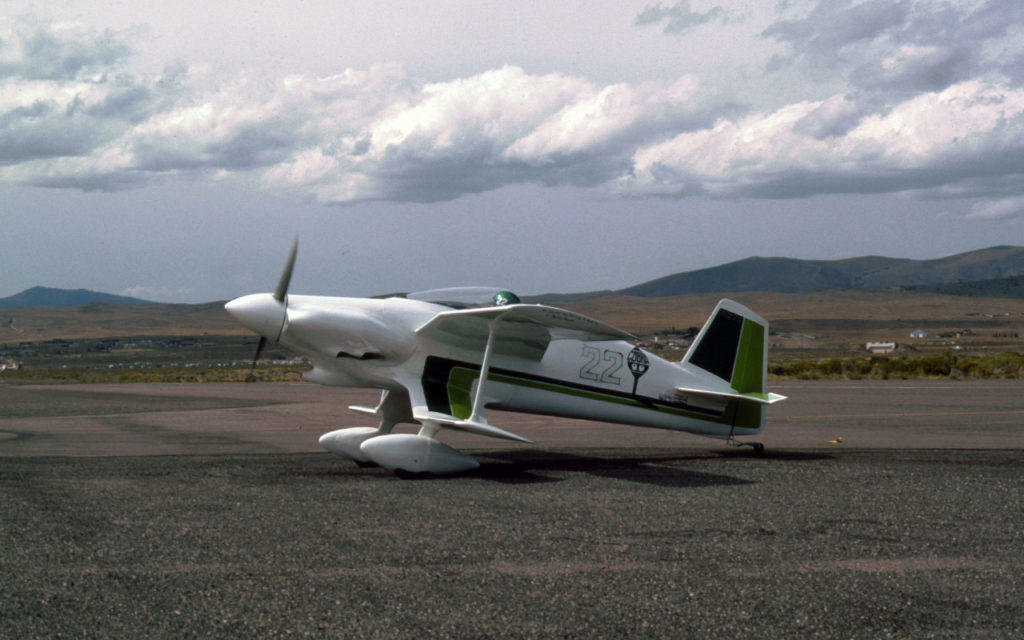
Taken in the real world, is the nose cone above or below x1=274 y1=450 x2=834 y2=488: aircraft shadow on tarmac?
above

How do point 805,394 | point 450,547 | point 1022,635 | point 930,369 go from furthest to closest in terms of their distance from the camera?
1. point 930,369
2. point 805,394
3. point 450,547
4. point 1022,635

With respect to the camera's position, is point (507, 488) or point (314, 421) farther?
point (314, 421)

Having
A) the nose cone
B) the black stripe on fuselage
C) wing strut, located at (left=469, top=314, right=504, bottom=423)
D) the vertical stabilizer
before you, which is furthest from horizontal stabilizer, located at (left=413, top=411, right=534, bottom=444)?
the vertical stabilizer

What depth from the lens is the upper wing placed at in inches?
434

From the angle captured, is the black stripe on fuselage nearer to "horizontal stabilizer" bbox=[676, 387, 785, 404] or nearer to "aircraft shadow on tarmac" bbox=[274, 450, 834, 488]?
"aircraft shadow on tarmac" bbox=[274, 450, 834, 488]

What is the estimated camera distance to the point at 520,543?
6.98 meters

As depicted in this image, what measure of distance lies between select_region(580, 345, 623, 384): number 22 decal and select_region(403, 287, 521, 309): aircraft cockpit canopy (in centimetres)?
164

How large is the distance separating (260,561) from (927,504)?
21.3ft

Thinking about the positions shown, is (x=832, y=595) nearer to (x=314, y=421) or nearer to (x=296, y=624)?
(x=296, y=624)

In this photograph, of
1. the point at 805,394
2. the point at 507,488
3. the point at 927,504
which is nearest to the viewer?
the point at 927,504

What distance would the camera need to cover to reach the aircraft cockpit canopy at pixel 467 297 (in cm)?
1192

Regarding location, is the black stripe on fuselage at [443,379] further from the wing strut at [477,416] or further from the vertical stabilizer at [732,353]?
the vertical stabilizer at [732,353]

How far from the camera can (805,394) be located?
28.3 m

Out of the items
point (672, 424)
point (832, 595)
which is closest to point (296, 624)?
point (832, 595)
